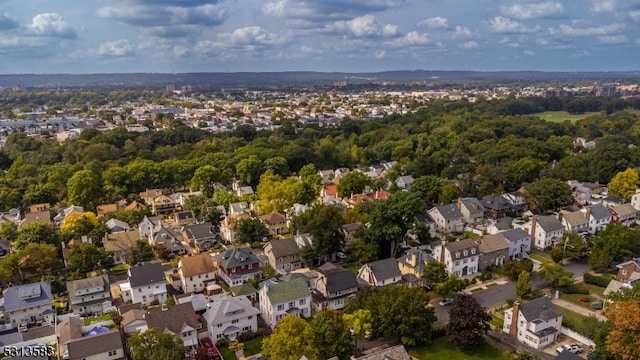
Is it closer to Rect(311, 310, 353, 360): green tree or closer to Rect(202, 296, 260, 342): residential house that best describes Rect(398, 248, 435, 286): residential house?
Rect(311, 310, 353, 360): green tree

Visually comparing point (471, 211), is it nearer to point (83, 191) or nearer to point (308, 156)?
point (308, 156)

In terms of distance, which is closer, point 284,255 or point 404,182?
point 284,255

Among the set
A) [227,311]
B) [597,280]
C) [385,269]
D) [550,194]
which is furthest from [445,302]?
[550,194]

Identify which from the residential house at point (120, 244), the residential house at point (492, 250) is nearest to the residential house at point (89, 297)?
the residential house at point (120, 244)

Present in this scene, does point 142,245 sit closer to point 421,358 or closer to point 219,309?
point 219,309

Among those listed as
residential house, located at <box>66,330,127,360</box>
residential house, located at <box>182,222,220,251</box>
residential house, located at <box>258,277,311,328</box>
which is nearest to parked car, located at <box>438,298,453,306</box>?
residential house, located at <box>258,277,311,328</box>

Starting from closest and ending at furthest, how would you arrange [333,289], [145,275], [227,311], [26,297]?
[227,311] → [26,297] → [333,289] → [145,275]

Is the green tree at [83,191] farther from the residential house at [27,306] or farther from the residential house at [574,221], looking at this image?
the residential house at [574,221]
